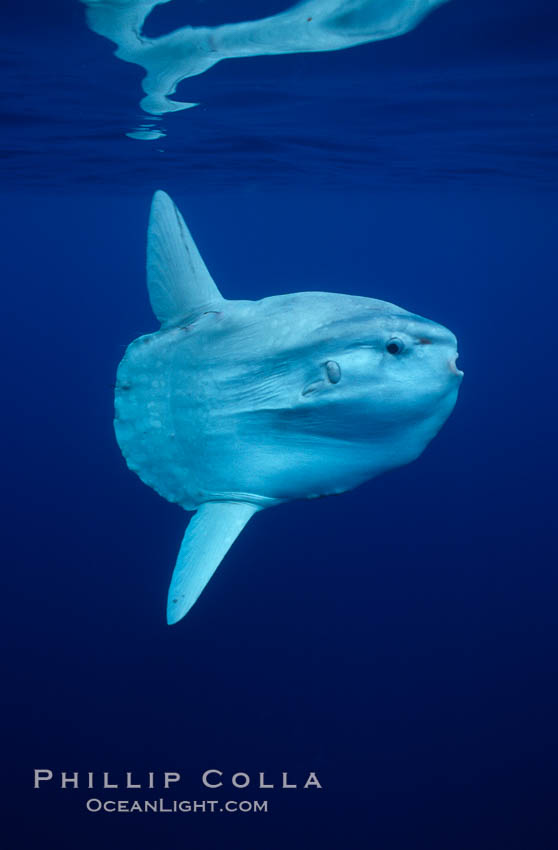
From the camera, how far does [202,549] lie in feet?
10.5

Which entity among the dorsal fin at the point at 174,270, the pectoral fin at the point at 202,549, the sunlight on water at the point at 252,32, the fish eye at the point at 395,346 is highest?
the sunlight on water at the point at 252,32

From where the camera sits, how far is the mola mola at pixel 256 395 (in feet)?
9.19

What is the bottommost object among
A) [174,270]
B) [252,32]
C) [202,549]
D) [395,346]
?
[202,549]

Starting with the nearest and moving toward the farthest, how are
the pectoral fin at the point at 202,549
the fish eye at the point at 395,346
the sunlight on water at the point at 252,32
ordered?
the fish eye at the point at 395,346 < the pectoral fin at the point at 202,549 < the sunlight on water at the point at 252,32

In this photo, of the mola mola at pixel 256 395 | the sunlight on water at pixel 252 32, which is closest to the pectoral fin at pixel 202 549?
the mola mola at pixel 256 395

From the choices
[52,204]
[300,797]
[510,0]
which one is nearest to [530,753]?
[300,797]

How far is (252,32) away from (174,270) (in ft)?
11.3

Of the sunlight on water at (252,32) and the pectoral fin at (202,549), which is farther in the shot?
the sunlight on water at (252,32)

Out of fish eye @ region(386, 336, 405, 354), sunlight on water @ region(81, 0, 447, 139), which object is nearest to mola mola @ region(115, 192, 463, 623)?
fish eye @ region(386, 336, 405, 354)

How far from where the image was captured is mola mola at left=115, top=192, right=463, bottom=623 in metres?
2.80

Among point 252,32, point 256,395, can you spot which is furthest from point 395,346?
point 252,32

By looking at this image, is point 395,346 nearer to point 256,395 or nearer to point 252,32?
point 256,395

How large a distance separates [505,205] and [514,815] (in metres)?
22.4

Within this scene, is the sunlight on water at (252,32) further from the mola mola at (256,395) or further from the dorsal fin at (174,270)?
the mola mola at (256,395)
